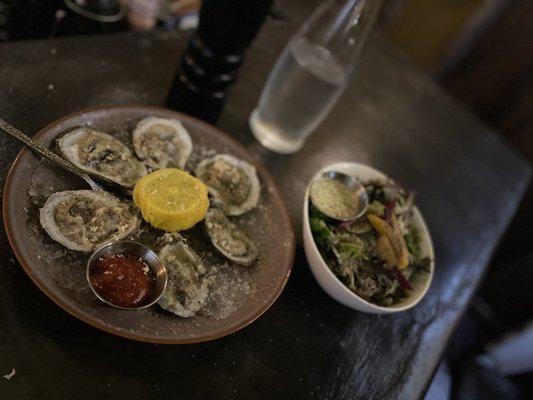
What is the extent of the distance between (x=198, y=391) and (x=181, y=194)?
0.52 m

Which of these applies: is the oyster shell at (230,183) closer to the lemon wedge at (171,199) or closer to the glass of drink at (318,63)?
the lemon wedge at (171,199)

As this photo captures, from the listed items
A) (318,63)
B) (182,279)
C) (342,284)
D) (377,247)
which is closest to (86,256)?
(182,279)

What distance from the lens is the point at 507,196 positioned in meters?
2.53

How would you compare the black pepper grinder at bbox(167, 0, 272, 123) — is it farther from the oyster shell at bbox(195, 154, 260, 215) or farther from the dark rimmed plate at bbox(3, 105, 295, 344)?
the oyster shell at bbox(195, 154, 260, 215)

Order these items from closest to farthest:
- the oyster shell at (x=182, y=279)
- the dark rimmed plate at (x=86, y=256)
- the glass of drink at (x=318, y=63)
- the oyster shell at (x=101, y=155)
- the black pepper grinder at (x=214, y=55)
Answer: the dark rimmed plate at (x=86, y=256) → the oyster shell at (x=182, y=279) → the oyster shell at (x=101, y=155) → the black pepper grinder at (x=214, y=55) → the glass of drink at (x=318, y=63)

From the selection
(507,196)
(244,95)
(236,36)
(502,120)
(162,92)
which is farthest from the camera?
(502,120)

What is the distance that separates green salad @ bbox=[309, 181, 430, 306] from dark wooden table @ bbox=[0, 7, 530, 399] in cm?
14

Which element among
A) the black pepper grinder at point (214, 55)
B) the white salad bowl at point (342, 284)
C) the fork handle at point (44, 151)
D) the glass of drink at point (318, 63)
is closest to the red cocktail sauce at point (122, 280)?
the fork handle at point (44, 151)

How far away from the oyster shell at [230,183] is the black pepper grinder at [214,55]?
0.27 m

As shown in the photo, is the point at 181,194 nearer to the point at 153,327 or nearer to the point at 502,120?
the point at 153,327

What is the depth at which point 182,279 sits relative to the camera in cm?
131

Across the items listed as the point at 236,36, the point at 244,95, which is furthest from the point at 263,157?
the point at 236,36

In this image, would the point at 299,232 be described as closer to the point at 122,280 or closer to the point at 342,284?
the point at 342,284

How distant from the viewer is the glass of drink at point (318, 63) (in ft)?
5.91
